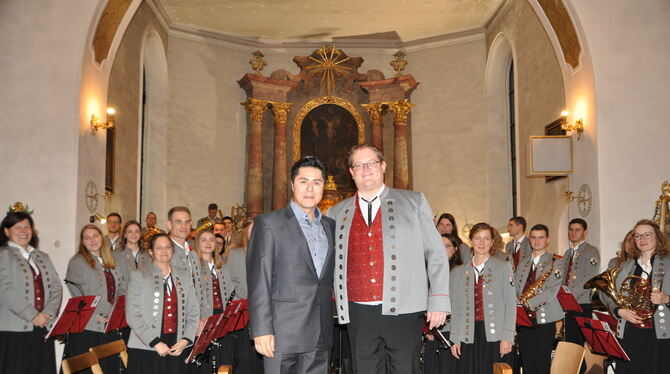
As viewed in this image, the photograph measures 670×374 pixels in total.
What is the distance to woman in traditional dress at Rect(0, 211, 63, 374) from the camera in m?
6.91

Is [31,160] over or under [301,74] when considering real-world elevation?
under

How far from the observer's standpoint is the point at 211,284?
7.46 metres

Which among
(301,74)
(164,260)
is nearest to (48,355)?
(164,260)

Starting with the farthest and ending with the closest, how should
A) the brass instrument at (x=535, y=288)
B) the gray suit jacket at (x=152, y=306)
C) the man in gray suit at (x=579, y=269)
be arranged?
the man in gray suit at (x=579, y=269) < the brass instrument at (x=535, y=288) < the gray suit jacket at (x=152, y=306)

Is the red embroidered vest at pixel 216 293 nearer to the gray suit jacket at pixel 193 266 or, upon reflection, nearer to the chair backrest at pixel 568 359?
the gray suit jacket at pixel 193 266

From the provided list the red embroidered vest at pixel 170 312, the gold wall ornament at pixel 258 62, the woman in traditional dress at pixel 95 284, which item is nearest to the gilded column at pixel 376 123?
the gold wall ornament at pixel 258 62

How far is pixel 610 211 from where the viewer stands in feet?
31.1

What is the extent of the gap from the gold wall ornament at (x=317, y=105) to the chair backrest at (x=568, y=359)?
44.0 feet

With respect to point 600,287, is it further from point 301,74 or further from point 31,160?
point 301,74

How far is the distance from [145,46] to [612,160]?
11288 millimetres

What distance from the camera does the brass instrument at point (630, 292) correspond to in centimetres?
673

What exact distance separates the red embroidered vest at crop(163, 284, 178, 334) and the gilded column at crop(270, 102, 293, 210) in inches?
431

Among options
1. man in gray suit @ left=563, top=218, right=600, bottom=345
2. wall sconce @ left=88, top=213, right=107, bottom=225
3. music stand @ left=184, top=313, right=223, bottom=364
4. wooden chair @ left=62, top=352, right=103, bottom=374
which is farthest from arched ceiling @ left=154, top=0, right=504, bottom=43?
wooden chair @ left=62, top=352, right=103, bottom=374

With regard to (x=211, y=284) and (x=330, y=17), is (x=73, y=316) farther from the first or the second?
(x=330, y=17)
